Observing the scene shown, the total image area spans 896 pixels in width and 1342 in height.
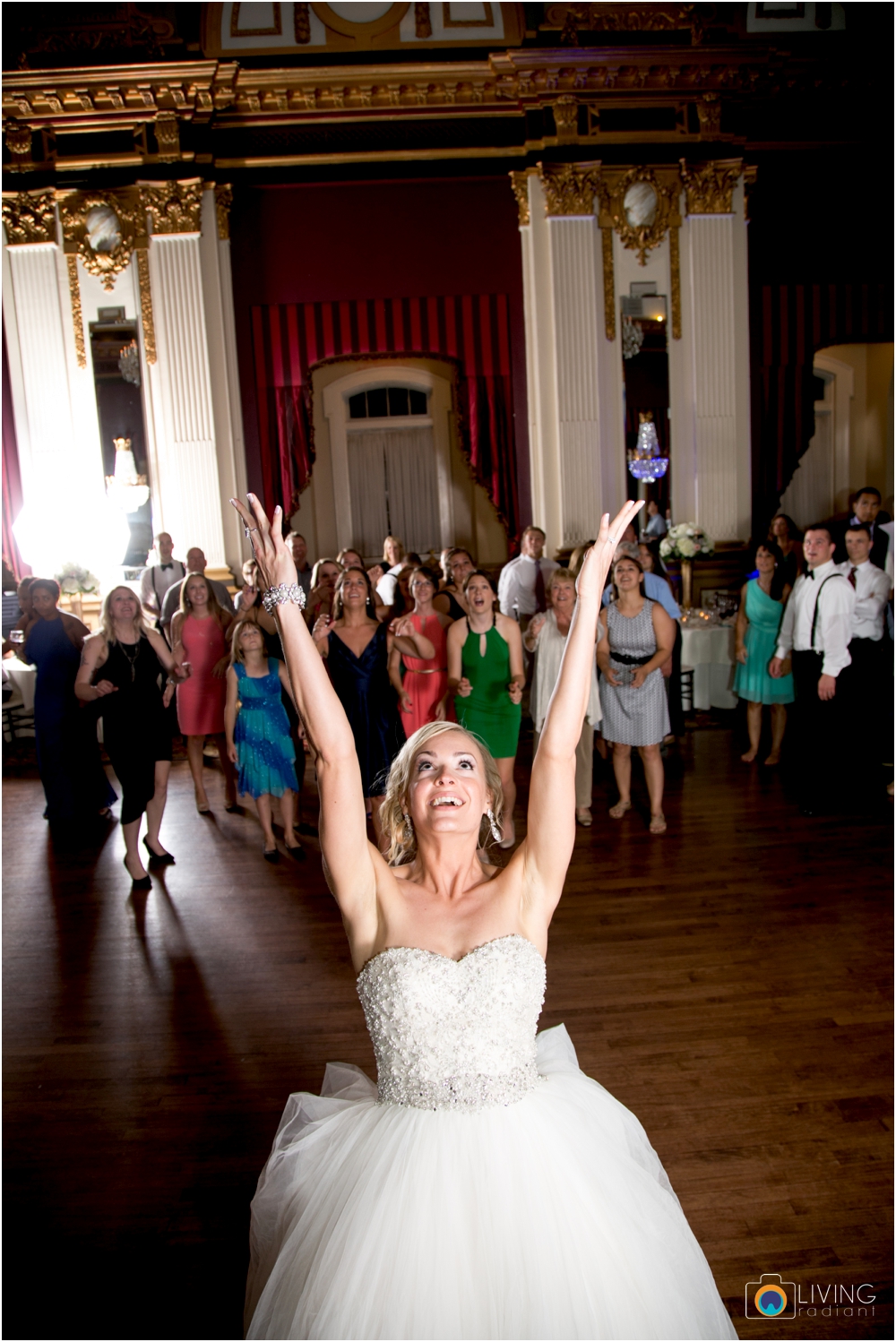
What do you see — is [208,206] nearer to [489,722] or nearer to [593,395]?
[593,395]

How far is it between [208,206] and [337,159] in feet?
4.26

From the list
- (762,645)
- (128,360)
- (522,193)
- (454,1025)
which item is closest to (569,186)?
(522,193)

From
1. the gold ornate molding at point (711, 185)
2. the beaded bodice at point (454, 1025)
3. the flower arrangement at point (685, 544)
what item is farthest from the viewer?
the gold ornate molding at point (711, 185)

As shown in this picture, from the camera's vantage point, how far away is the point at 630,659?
5.21 metres

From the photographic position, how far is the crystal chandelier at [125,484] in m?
8.81

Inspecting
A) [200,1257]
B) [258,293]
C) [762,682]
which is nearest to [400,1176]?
[200,1257]

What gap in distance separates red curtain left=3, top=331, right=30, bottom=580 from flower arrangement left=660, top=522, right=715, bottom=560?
5918mm

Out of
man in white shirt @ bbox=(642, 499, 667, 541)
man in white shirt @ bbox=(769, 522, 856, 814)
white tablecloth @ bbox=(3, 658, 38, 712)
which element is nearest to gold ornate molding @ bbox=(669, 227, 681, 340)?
man in white shirt @ bbox=(642, 499, 667, 541)

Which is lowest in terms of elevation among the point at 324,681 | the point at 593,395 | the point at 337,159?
the point at 324,681

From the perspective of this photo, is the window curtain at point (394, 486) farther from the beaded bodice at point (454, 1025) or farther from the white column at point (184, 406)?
the beaded bodice at point (454, 1025)

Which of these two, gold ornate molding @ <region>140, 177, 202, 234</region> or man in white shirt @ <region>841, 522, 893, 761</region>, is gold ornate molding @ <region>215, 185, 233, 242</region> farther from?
man in white shirt @ <region>841, 522, 893, 761</region>

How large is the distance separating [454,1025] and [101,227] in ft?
29.0

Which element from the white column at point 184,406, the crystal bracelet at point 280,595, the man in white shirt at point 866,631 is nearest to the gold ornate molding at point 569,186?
the white column at point 184,406

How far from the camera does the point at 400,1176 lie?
1.61 m
